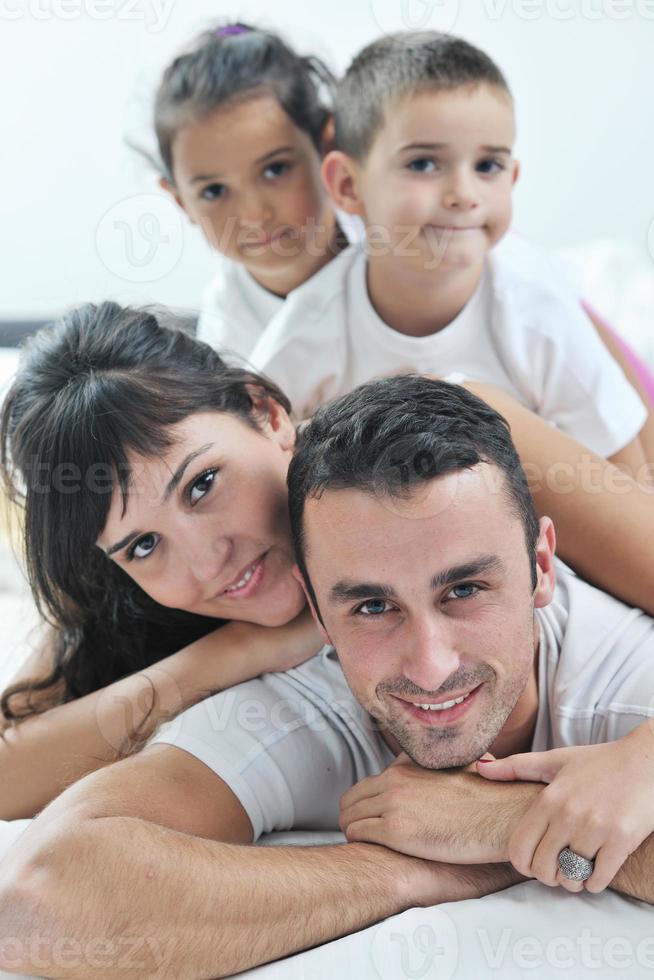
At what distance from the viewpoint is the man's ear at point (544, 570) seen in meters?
1.23

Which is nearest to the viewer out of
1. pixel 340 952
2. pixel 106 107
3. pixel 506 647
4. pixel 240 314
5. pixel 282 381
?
pixel 340 952

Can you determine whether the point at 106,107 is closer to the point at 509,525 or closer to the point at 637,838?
the point at 509,525

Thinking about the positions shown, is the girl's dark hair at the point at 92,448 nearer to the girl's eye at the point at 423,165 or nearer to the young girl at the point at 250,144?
the young girl at the point at 250,144

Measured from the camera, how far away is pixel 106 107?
9.86 feet

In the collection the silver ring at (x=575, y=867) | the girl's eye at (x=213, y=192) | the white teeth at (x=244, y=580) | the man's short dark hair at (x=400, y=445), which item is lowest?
the silver ring at (x=575, y=867)

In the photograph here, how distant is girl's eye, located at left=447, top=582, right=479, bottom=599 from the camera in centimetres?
114

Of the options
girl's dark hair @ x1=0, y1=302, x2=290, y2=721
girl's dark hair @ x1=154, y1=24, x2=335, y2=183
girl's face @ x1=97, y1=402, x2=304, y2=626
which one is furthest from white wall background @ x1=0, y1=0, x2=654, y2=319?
girl's face @ x1=97, y1=402, x2=304, y2=626

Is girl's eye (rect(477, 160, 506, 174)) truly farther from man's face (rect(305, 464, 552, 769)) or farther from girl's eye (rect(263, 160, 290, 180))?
man's face (rect(305, 464, 552, 769))

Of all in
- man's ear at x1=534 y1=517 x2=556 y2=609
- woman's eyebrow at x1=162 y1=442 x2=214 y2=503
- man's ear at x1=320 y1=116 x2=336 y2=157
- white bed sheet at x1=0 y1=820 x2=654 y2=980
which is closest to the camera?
white bed sheet at x1=0 y1=820 x2=654 y2=980

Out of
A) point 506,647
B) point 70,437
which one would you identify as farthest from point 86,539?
point 506,647

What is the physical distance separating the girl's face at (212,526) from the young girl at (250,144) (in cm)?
45

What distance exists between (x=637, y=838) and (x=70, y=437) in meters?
0.79

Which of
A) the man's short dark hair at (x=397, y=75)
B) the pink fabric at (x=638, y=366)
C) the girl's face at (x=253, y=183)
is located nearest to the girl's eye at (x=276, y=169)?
the girl's face at (x=253, y=183)

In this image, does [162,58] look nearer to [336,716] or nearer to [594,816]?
[336,716]
